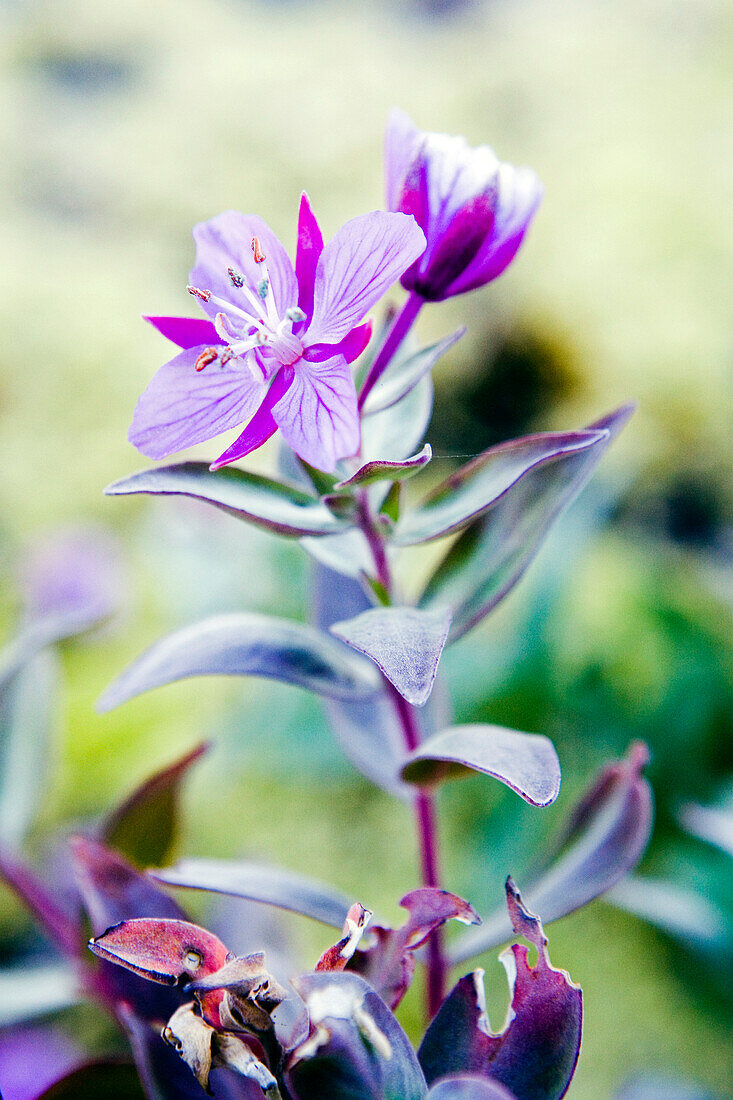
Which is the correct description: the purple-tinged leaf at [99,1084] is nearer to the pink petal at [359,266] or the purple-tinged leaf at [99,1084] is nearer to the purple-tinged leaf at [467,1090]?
the purple-tinged leaf at [467,1090]

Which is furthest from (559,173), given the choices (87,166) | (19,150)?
(19,150)

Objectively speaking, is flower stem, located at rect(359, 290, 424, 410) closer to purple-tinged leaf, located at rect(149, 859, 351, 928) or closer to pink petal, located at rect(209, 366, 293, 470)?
pink petal, located at rect(209, 366, 293, 470)

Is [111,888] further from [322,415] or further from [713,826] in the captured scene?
[713,826]

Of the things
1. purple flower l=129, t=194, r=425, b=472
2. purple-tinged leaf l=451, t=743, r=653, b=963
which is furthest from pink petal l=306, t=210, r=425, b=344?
purple-tinged leaf l=451, t=743, r=653, b=963

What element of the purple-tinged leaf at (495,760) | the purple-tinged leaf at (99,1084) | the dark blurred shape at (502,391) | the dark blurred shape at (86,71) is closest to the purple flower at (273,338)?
the purple-tinged leaf at (495,760)

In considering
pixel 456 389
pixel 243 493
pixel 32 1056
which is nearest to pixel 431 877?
pixel 243 493

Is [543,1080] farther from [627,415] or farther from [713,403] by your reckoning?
[713,403]
